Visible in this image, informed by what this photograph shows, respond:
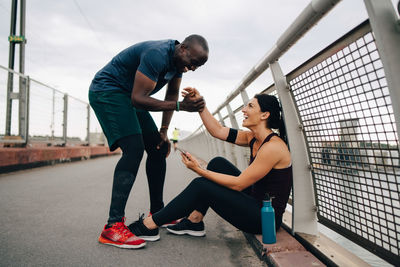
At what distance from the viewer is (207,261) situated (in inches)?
76.3

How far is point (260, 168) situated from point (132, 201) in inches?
88.9

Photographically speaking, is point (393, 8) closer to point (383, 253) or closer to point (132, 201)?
point (383, 253)

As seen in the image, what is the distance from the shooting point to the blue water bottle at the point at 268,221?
6.59 feet

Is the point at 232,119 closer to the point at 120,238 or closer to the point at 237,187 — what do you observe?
the point at 237,187

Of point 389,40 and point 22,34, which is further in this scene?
point 22,34

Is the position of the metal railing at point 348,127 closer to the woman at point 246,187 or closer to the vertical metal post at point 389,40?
the vertical metal post at point 389,40

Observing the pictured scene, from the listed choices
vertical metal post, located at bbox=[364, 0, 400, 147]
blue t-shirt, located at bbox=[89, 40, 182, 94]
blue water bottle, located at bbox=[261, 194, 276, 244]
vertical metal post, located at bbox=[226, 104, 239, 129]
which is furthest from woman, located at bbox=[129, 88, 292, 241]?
vertical metal post, located at bbox=[226, 104, 239, 129]

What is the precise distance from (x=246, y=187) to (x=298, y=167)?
402mm

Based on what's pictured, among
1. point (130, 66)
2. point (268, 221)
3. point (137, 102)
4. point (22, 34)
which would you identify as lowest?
point (268, 221)

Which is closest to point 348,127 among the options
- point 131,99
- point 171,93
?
point 131,99

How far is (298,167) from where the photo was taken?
2125 mm

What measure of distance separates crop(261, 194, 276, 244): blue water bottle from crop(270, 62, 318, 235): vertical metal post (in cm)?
21

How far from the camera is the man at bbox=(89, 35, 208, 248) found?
7.07 feet

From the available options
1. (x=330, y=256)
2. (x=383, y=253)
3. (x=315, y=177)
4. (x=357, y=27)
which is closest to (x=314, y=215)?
(x=315, y=177)
